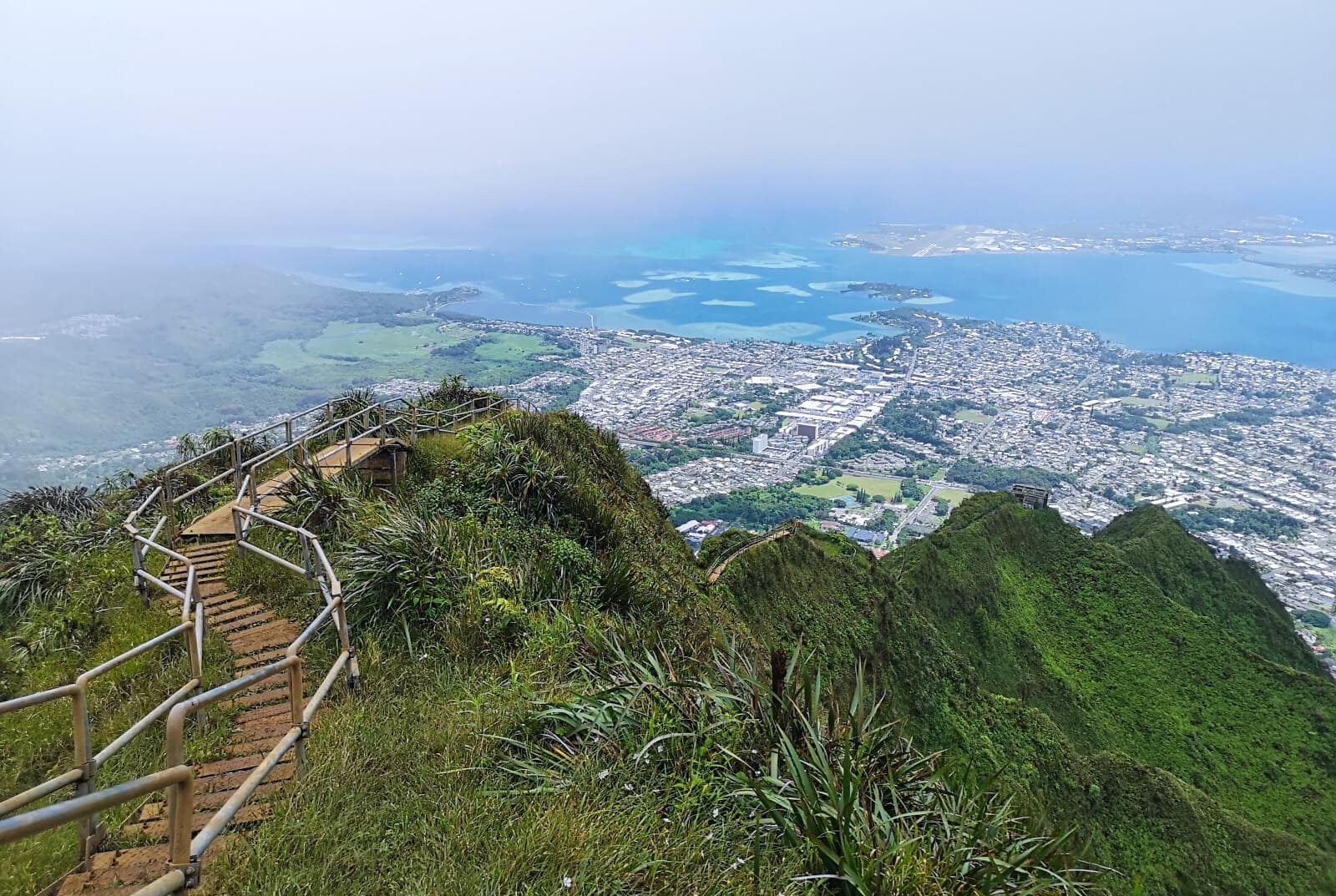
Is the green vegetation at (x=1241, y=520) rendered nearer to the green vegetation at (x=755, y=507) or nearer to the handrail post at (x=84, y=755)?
the green vegetation at (x=755, y=507)

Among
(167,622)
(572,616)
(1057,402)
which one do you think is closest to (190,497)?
(167,622)

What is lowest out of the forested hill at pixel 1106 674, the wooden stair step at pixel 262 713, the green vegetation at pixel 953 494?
the green vegetation at pixel 953 494

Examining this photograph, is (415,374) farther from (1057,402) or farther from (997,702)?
(1057,402)

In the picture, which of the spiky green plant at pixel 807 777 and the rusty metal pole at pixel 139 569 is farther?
the rusty metal pole at pixel 139 569

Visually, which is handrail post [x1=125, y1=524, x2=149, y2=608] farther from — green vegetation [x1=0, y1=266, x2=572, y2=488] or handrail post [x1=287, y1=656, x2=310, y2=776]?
green vegetation [x1=0, y1=266, x2=572, y2=488]

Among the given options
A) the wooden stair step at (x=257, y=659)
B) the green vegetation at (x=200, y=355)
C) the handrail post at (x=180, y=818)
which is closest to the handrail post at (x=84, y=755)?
the handrail post at (x=180, y=818)

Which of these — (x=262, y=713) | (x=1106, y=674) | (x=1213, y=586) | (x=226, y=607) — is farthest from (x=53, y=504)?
(x=1213, y=586)
